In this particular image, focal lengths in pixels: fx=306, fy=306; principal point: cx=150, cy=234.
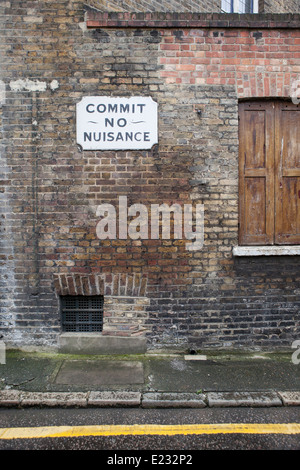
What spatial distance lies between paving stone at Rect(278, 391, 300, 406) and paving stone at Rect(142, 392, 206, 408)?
0.84m

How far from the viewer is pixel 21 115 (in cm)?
411

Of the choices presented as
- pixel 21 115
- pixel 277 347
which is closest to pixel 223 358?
pixel 277 347

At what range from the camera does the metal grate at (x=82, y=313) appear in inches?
171

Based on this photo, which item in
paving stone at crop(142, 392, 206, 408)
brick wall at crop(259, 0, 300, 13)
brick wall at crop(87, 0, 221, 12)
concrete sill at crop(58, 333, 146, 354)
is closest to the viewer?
paving stone at crop(142, 392, 206, 408)

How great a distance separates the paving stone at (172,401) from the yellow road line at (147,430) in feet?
0.89

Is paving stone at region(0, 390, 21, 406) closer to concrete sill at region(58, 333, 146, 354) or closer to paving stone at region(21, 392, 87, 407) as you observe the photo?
paving stone at region(21, 392, 87, 407)

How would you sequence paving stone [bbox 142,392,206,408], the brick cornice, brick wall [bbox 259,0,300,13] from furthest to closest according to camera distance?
1. brick wall [bbox 259,0,300,13]
2. the brick cornice
3. paving stone [bbox 142,392,206,408]

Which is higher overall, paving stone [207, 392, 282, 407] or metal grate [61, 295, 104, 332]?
metal grate [61, 295, 104, 332]

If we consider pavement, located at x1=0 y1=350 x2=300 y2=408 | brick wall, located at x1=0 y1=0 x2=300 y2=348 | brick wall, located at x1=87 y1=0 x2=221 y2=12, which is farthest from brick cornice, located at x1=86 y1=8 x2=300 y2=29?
pavement, located at x1=0 y1=350 x2=300 y2=408

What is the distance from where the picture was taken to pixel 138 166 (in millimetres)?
4172

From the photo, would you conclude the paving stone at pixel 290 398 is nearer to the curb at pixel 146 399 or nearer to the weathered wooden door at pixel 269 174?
the curb at pixel 146 399

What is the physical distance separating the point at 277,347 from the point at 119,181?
10.5 ft

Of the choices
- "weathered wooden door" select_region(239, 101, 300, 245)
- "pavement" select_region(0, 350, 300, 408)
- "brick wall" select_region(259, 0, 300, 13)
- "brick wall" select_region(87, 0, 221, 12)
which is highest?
"brick wall" select_region(259, 0, 300, 13)

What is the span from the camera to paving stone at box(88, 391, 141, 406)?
314 centimetres
